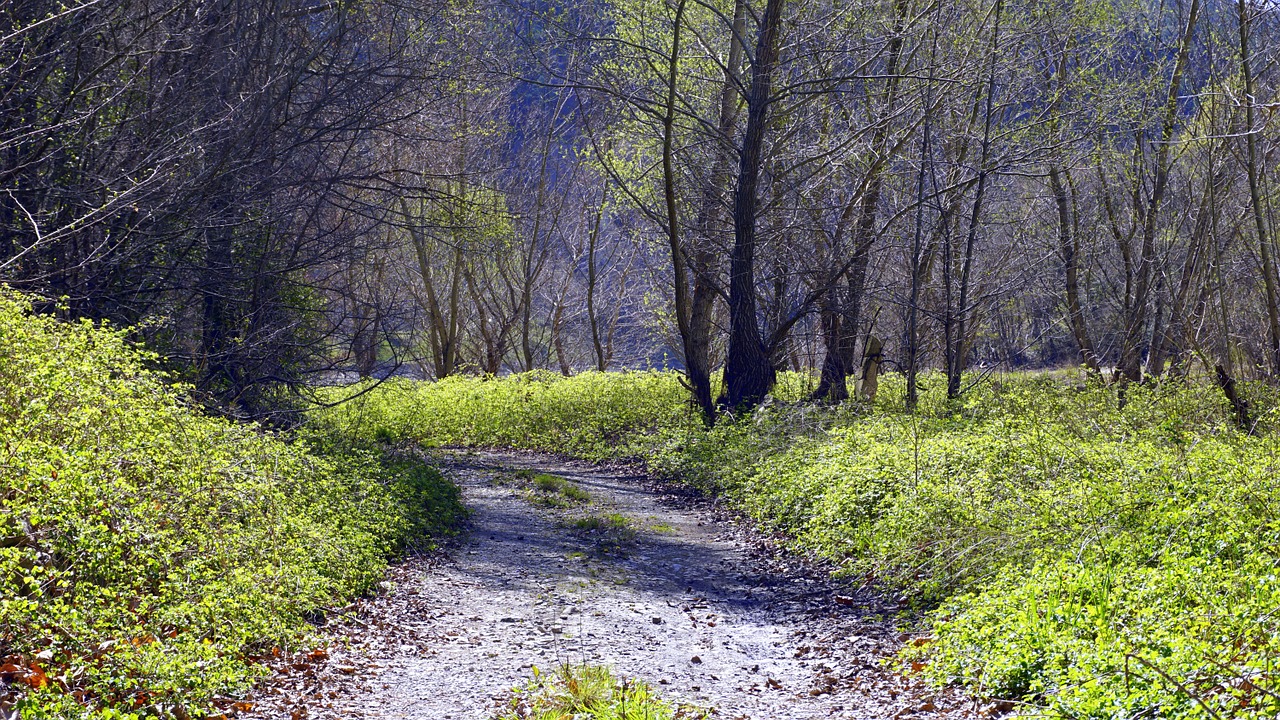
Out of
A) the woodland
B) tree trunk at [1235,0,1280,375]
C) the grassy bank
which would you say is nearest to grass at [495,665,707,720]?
the woodland

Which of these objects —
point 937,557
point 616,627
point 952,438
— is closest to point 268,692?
point 616,627

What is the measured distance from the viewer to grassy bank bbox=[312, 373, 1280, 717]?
434 cm

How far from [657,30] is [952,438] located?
421 inches

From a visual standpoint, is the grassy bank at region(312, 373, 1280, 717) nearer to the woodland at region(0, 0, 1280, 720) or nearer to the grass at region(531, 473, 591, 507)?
the woodland at region(0, 0, 1280, 720)

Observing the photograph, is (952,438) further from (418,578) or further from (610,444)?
(610,444)

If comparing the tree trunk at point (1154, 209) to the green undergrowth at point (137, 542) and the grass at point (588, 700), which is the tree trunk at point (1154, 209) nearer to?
the grass at point (588, 700)

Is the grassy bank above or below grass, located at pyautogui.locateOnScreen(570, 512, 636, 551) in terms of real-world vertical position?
above

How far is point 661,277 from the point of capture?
2722 centimetres

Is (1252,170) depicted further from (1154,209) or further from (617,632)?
(617,632)

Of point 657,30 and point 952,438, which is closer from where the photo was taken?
point 952,438

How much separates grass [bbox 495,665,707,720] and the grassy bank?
1588mm

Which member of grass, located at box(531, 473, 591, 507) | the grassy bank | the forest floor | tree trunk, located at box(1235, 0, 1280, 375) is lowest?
the forest floor

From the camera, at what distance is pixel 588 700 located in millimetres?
5340

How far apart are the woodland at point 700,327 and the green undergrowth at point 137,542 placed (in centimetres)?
3
